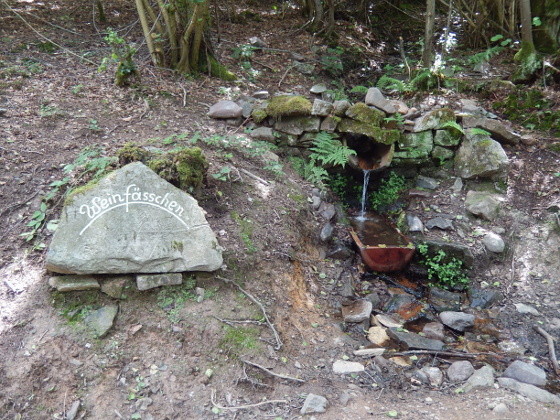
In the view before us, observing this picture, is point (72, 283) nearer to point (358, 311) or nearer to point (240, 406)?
point (240, 406)

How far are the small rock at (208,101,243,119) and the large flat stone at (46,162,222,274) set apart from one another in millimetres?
2333

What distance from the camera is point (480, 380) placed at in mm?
3334

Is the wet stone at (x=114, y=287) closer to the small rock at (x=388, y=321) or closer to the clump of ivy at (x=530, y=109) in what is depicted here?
the small rock at (x=388, y=321)

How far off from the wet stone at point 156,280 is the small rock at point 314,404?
1.45 meters

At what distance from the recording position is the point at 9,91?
17.0ft

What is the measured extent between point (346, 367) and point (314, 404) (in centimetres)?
64

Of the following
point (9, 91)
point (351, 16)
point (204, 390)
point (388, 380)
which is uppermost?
point (351, 16)

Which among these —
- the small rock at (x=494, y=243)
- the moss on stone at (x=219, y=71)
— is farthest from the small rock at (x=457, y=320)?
the moss on stone at (x=219, y=71)

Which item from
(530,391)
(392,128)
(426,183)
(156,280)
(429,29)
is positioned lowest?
(530,391)

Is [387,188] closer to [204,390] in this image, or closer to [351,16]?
[204,390]

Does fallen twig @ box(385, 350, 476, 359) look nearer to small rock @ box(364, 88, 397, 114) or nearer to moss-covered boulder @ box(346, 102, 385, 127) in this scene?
moss-covered boulder @ box(346, 102, 385, 127)

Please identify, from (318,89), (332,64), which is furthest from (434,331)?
(332,64)

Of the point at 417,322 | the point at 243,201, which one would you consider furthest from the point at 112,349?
the point at 417,322

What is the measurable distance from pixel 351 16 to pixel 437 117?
198 inches
